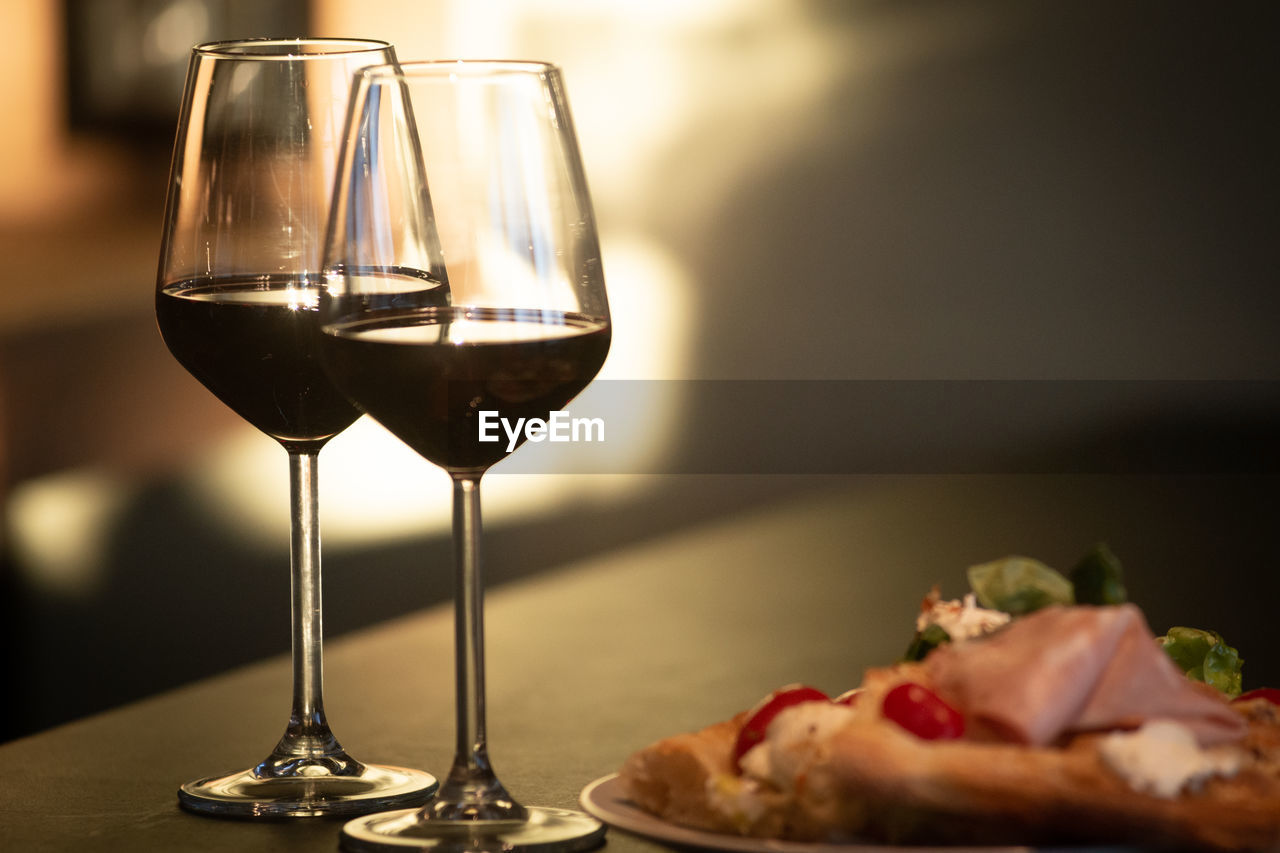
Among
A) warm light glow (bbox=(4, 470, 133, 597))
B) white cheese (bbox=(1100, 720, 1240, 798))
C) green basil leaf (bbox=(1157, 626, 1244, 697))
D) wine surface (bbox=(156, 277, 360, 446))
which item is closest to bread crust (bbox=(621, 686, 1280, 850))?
white cheese (bbox=(1100, 720, 1240, 798))

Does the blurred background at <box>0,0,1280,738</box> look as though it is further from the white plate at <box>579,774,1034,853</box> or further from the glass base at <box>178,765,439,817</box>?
the white plate at <box>579,774,1034,853</box>

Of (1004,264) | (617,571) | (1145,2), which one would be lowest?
(617,571)

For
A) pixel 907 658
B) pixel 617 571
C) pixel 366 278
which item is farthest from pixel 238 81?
pixel 617 571

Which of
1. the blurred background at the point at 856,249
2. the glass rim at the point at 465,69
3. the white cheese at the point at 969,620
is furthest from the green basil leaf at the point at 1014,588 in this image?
the blurred background at the point at 856,249

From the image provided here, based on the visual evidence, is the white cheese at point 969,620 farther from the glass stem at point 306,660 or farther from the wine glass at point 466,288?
the glass stem at point 306,660

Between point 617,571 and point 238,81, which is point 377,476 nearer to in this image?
point 617,571

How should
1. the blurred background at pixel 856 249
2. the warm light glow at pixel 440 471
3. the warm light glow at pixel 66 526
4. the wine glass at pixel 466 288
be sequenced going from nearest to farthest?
1. the wine glass at pixel 466 288
2. the warm light glow at pixel 66 526
3. the warm light glow at pixel 440 471
4. the blurred background at pixel 856 249

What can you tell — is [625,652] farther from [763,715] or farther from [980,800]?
[980,800]
